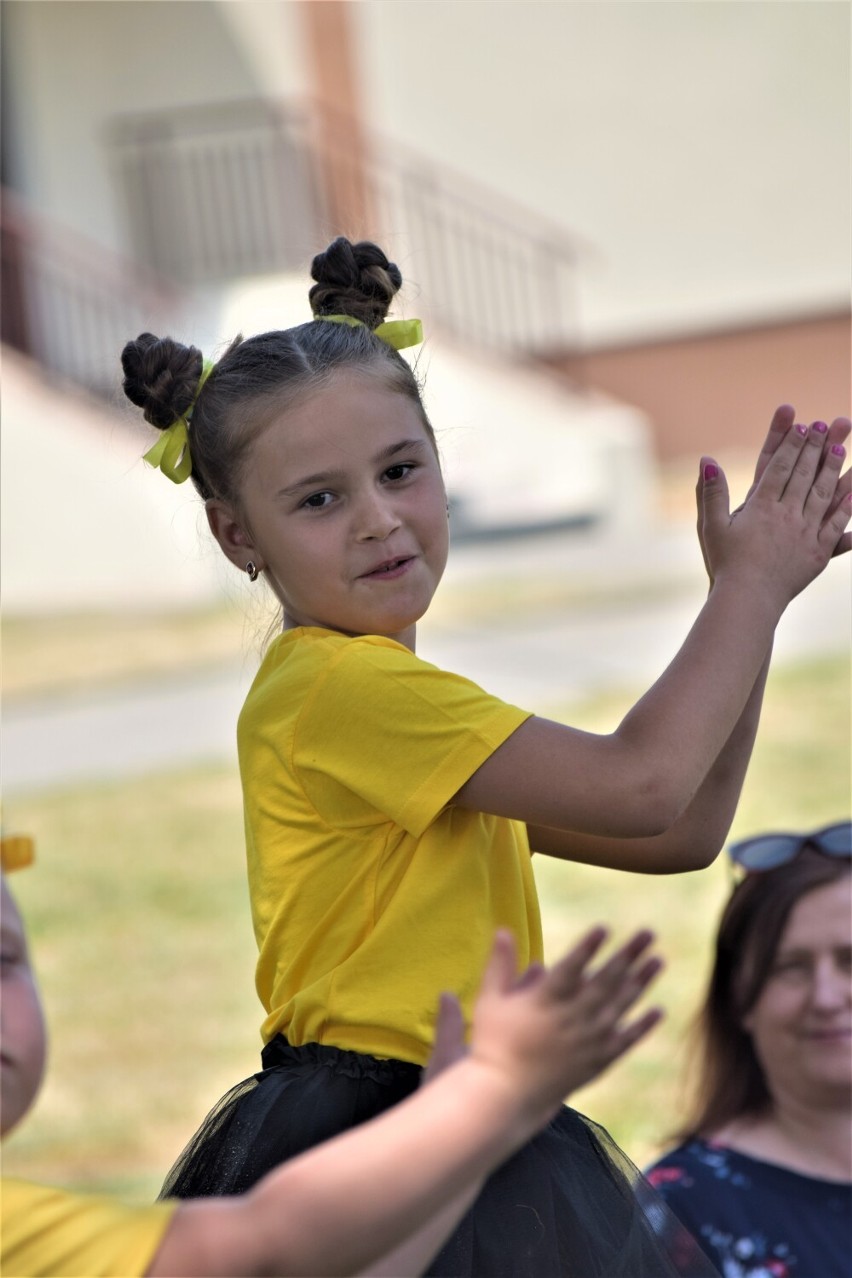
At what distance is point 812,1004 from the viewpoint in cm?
238

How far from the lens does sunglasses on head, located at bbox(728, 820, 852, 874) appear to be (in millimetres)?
2473

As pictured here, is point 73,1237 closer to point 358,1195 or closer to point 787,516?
point 358,1195

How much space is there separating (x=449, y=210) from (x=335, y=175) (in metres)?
0.86

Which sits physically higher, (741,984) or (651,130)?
(651,130)

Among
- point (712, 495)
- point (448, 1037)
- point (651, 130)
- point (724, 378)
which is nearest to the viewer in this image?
point (448, 1037)

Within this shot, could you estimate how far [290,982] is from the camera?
153cm

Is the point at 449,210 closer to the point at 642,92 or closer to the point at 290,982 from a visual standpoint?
the point at 642,92

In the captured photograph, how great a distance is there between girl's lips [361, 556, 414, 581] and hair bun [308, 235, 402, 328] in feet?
1.05

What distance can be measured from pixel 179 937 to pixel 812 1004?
105 inches

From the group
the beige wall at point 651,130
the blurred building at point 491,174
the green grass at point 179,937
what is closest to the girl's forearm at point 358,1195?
the green grass at point 179,937

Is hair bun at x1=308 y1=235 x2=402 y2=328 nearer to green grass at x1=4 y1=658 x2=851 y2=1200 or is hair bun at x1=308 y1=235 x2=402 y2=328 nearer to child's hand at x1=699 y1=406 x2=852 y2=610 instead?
child's hand at x1=699 y1=406 x2=852 y2=610

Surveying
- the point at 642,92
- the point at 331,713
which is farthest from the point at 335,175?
the point at 331,713

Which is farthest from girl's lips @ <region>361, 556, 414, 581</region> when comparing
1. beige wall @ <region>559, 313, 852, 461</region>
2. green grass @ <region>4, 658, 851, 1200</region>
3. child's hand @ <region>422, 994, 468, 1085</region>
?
beige wall @ <region>559, 313, 852, 461</region>

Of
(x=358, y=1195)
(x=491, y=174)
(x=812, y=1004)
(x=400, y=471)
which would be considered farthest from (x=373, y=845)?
(x=491, y=174)
